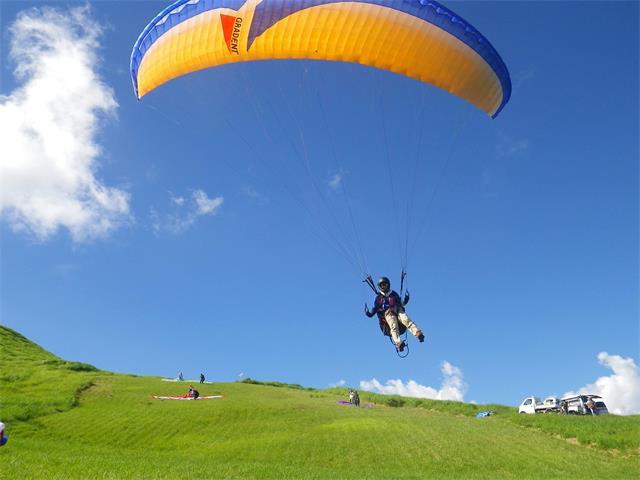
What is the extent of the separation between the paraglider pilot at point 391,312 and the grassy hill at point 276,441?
6.07 metres

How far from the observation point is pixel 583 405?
36.3m

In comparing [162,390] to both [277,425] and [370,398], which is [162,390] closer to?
[277,425]

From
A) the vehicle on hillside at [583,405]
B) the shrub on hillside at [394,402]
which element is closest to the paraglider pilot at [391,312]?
the vehicle on hillside at [583,405]

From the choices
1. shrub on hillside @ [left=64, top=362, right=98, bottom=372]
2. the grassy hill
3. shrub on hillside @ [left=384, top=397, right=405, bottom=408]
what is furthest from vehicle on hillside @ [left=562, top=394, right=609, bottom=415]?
shrub on hillside @ [left=64, top=362, right=98, bottom=372]

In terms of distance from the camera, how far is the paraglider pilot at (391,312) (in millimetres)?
14203

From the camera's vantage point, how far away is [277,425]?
28688 millimetres

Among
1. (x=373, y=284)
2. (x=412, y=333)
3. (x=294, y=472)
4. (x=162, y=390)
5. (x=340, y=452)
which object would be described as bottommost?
(x=294, y=472)

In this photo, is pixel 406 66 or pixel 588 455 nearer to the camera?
pixel 406 66

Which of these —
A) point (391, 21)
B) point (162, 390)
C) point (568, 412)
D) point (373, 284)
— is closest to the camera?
point (391, 21)

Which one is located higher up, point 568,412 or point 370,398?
point 370,398

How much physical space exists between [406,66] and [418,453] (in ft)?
56.3

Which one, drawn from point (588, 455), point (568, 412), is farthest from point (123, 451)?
point (568, 412)

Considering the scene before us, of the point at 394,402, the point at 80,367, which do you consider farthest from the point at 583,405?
the point at 80,367

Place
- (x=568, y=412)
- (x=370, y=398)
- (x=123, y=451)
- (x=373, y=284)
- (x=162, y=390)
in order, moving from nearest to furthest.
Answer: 1. (x=373, y=284)
2. (x=123, y=451)
3. (x=568, y=412)
4. (x=162, y=390)
5. (x=370, y=398)
